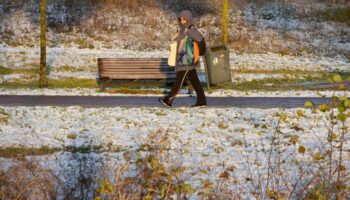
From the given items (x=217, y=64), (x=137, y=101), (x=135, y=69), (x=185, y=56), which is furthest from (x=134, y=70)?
(x=185, y=56)

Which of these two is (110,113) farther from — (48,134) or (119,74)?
(119,74)

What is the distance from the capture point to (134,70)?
59.5 feet

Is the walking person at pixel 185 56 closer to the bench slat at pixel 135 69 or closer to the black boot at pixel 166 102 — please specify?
the black boot at pixel 166 102

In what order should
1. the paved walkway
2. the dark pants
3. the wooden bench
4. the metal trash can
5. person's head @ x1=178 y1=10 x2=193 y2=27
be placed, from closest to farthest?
person's head @ x1=178 y1=10 x2=193 y2=27
the dark pants
the paved walkway
the metal trash can
the wooden bench

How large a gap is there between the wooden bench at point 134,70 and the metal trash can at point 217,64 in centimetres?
109

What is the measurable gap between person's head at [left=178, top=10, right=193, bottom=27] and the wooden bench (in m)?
5.07

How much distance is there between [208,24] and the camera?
121ft

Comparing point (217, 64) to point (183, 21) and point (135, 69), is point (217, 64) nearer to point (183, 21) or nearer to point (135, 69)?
point (135, 69)

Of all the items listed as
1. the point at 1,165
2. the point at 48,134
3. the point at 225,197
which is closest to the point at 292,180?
the point at 225,197

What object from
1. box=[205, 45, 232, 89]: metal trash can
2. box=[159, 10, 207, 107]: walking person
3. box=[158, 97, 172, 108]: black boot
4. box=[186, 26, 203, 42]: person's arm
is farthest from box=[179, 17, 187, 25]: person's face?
box=[205, 45, 232, 89]: metal trash can

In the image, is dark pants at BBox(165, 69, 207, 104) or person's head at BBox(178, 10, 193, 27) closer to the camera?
person's head at BBox(178, 10, 193, 27)

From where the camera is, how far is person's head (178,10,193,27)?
41.8 feet

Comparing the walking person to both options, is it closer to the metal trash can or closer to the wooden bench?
the metal trash can

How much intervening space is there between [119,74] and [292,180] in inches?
429
